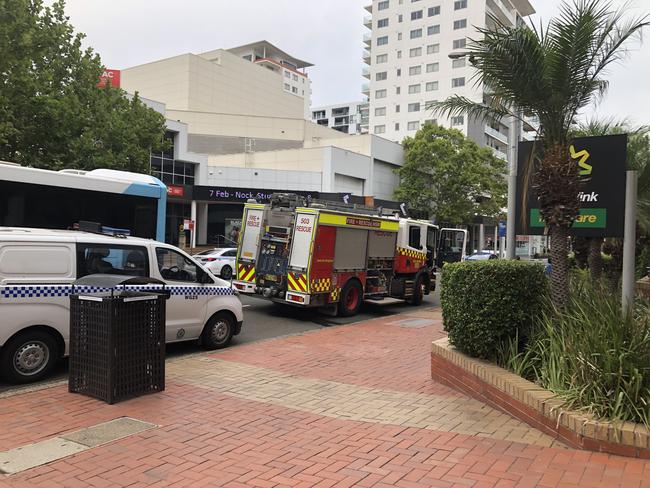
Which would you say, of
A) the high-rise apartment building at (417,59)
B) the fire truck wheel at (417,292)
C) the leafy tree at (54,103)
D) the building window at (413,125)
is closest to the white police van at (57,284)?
the leafy tree at (54,103)

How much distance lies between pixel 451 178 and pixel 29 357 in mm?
37767

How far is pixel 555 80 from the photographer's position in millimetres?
6773

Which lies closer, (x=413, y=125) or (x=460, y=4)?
(x=460, y=4)

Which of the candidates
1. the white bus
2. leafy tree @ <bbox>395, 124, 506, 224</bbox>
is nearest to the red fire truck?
the white bus

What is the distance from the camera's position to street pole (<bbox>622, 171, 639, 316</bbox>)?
5914 mm

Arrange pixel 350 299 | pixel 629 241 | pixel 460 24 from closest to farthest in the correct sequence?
pixel 629 241
pixel 350 299
pixel 460 24

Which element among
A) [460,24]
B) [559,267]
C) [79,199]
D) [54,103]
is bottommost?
[559,267]

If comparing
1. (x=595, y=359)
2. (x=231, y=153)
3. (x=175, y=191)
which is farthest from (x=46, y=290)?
(x=231, y=153)

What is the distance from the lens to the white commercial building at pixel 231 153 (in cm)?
3725

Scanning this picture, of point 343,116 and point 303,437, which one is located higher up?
point 343,116

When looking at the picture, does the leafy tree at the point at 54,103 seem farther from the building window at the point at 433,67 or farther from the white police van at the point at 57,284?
the building window at the point at 433,67

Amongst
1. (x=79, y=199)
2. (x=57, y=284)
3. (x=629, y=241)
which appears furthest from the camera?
(x=79, y=199)

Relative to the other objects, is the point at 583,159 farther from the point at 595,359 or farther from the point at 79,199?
the point at 79,199

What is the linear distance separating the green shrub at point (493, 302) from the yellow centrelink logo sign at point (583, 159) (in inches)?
58.2
